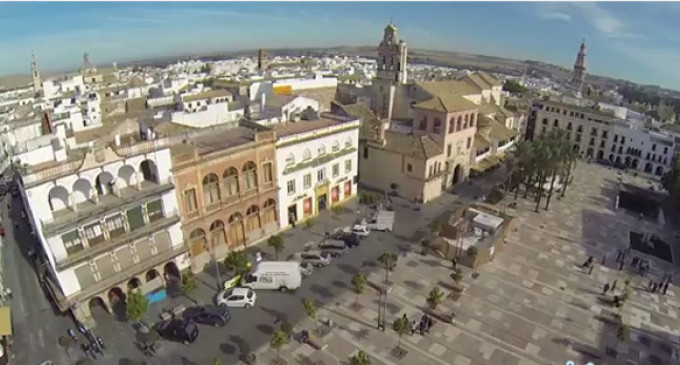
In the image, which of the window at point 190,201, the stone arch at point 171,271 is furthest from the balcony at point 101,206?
the stone arch at point 171,271

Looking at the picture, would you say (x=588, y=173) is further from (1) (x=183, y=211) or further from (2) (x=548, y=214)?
(1) (x=183, y=211)

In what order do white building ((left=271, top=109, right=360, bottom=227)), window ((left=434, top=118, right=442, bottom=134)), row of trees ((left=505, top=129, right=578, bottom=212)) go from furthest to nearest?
1. window ((left=434, top=118, right=442, bottom=134))
2. row of trees ((left=505, top=129, right=578, bottom=212))
3. white building ((left=271, top=109, right=360, bottom=227))

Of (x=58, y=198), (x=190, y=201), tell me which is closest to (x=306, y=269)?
(x=190, y=201)

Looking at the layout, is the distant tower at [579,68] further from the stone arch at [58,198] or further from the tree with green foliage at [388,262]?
the stone arch at [58,198]

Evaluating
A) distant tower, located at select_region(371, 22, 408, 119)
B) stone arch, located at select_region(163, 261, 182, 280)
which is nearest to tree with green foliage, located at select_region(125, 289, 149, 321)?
stone arch, located at select_region(163, 261, 182, 280)

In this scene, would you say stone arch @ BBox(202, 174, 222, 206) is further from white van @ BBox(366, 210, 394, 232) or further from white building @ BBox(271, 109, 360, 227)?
white van @ BBox(366, 210, 394, 232)
